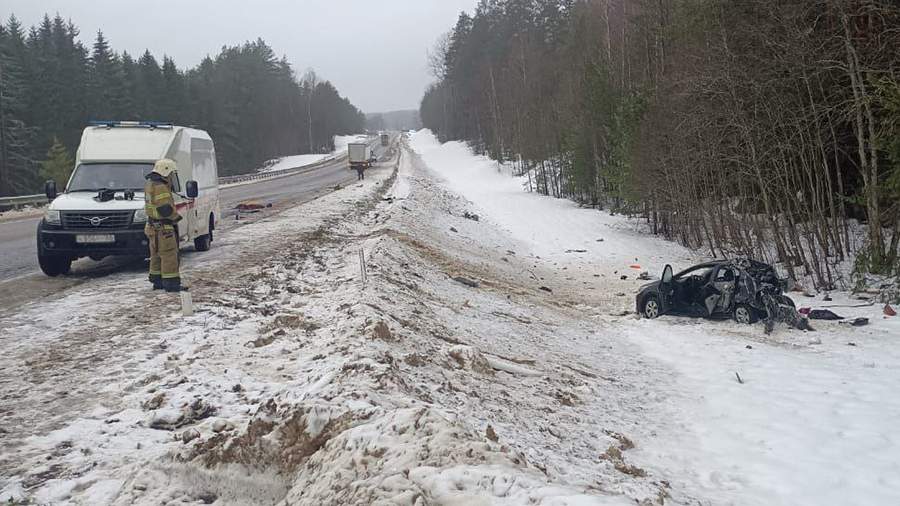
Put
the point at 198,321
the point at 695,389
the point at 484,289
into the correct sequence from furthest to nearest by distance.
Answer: the point at 484,289 < the point at 695,389 < the point at 198,321

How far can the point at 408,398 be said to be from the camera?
5.54 m

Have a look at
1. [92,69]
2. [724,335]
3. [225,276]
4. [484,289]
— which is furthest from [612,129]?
[92,69]

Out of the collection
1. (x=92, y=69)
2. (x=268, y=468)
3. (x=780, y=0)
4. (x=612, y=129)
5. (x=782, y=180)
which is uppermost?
(x=92, y=69)

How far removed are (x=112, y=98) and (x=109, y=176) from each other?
48.6 metres

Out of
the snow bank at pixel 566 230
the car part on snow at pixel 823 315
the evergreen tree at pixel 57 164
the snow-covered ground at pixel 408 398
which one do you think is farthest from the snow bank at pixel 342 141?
the snow-covered ground at pixel 408 398

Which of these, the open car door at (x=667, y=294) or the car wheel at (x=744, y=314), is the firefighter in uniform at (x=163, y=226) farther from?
the car wheel at (x=744, y=314)

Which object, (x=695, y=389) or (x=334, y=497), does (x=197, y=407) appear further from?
(x=695, y=389)

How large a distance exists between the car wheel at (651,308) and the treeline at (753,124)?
5.55 m

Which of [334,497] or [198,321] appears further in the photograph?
[198,321]

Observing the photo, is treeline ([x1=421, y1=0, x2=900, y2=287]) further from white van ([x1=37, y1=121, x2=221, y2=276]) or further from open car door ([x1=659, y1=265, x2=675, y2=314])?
white van ([x1=37, y1=121, x2=221, y2=276])

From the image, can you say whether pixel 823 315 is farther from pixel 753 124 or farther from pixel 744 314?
pixel 753 124

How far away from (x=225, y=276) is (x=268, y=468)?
735cm

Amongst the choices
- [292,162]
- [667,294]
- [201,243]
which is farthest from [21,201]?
[292,162]

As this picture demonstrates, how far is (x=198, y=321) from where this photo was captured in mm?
8164
